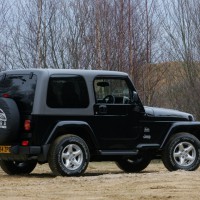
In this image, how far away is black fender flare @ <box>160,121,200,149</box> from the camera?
1515cm

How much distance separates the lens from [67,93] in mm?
14180

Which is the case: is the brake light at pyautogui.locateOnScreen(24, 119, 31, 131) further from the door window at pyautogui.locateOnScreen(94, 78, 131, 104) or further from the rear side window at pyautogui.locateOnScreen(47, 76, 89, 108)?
the door window at pyautogui.locateOnScreen(94, 78, 131, 104)

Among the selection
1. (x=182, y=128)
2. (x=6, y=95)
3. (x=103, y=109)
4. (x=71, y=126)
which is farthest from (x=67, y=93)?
(x=182, y=128)

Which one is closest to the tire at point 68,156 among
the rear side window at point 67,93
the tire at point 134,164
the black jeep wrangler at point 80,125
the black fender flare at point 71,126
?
the black jeep wrangler at point 80,125

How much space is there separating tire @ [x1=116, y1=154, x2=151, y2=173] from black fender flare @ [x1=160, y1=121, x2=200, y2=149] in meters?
1.03

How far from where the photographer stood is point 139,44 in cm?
2489

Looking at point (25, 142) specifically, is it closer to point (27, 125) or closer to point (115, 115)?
point (27, 125)

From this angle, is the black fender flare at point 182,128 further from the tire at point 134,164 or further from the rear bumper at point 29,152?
the rear bumper at point 29,152

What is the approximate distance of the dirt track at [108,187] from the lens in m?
10.7

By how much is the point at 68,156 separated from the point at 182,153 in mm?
2430

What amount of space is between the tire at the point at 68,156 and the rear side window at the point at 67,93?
574 millimetres

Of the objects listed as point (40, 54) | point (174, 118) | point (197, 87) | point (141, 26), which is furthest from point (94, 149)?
point (197, 87)

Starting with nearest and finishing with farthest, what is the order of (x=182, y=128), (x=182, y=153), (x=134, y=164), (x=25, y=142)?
(x=25, y=142) → (x=182, y=153) → (x=182, y=128) → (x=134, y=164)

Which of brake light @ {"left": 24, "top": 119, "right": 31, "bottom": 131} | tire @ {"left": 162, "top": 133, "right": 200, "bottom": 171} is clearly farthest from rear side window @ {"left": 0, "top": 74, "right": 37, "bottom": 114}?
tire @ {"left": 162, "top": 133, "right": 200, "bottom": 171}
